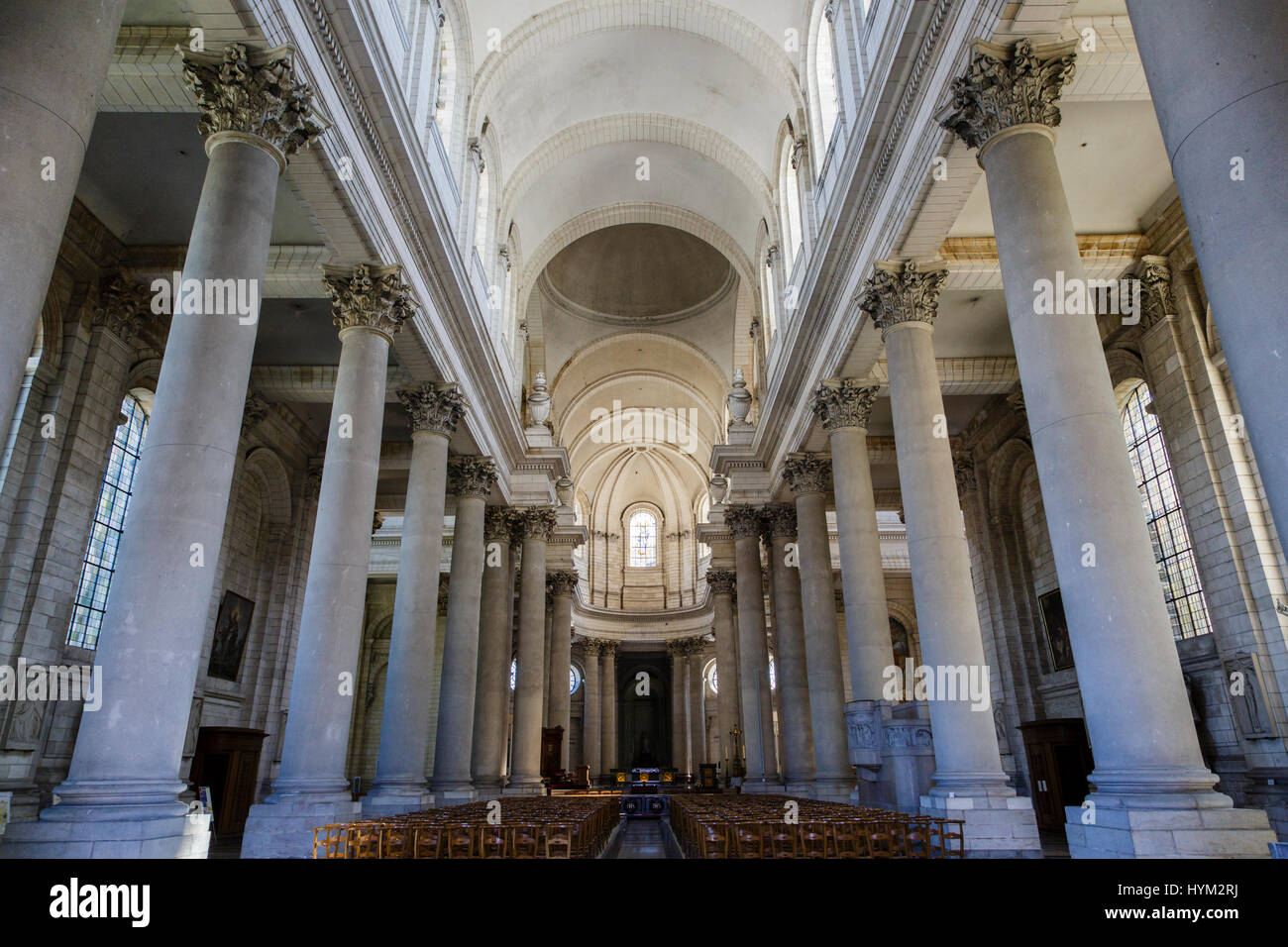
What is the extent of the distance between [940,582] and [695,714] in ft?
103

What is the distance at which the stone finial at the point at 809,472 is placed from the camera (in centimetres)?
1861

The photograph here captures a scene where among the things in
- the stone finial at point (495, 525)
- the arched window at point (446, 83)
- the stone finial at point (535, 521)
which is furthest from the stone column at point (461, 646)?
the arched window at point (446, 83)

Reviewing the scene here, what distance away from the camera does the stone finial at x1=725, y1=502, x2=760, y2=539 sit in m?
22.9

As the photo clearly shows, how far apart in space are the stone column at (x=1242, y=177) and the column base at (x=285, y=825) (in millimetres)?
9806

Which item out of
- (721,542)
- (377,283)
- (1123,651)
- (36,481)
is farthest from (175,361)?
(721,542)

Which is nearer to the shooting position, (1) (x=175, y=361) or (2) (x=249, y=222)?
(1) (x=175, y=361)

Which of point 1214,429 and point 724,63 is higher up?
point 724,63

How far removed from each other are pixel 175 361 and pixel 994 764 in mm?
10155

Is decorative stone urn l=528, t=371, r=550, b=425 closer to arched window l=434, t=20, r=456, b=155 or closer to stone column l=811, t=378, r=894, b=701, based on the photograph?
arched window l=434, t=20, r=456, b=155

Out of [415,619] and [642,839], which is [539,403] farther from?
[642,839]

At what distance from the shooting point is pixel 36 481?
1180 centimetres

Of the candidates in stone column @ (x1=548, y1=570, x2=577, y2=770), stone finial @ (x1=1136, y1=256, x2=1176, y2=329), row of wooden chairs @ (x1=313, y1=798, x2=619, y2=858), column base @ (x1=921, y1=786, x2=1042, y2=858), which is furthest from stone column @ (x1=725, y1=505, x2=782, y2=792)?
row of wooden chairs @ (x1=313, y1=798, x2=619, y2=858)

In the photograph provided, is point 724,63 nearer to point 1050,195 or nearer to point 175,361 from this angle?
point 1050,195

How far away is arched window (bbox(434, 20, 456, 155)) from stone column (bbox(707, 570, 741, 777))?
1839cm
